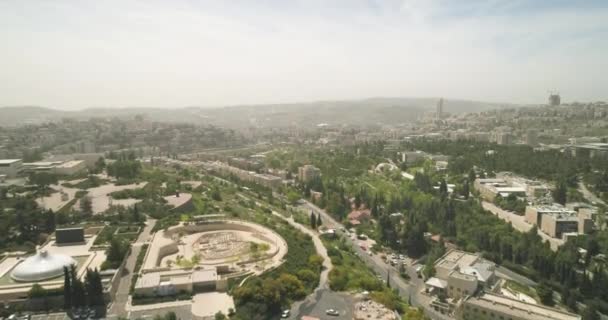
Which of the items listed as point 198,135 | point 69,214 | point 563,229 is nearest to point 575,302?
point 563,229

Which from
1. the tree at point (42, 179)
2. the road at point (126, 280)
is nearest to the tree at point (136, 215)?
the road at point (126, 280)

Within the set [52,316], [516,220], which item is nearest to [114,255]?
[52,316]

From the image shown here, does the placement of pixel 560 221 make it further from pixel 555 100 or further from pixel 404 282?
pixel 555 100

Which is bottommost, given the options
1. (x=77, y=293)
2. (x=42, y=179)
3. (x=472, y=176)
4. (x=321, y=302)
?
(x=321, y=302)

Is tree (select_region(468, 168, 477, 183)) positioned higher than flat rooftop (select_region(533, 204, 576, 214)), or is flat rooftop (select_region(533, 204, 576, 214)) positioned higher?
tree (select_region(468, 168, 477, 183))

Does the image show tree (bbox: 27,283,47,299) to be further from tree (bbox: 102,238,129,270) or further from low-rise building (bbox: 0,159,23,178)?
low-rise building (bbox: 0,159,23,178)

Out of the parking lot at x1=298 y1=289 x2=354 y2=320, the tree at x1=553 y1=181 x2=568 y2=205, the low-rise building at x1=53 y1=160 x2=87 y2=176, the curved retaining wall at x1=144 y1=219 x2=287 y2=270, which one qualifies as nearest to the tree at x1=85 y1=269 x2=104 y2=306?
the curved retaining wall at x1=144 y1=219 x2=287 y2=270
